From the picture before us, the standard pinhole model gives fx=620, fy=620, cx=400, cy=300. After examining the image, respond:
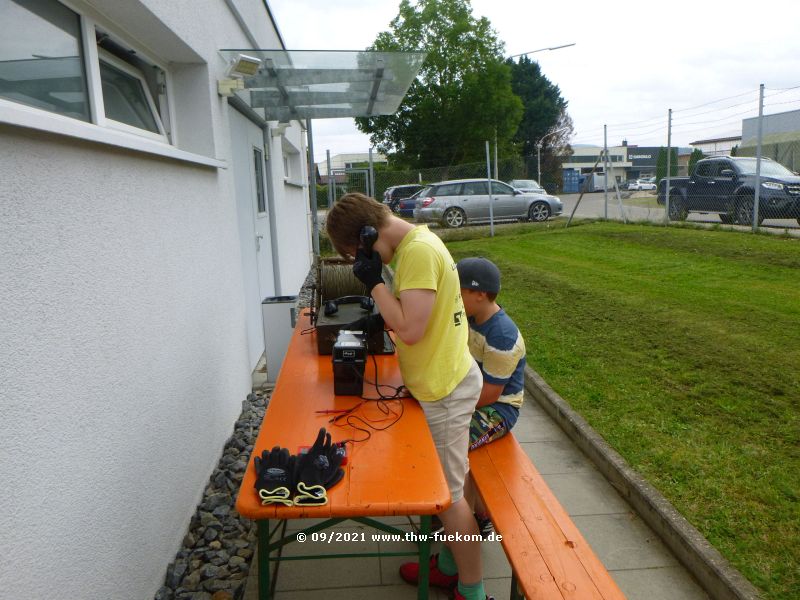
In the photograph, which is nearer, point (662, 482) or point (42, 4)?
point (42, 4)

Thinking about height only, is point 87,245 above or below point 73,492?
above

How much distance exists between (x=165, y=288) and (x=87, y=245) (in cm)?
86

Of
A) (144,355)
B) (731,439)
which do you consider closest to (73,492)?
(144,355)

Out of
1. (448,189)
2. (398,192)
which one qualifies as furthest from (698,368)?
(398,192)

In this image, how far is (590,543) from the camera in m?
3.12

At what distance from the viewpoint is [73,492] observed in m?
1.93

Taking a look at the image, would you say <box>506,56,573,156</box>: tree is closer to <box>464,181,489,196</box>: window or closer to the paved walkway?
<box>464,181,489,196</box>: window

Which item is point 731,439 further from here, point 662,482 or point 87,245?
point 87,245

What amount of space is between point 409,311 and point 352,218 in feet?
1.51

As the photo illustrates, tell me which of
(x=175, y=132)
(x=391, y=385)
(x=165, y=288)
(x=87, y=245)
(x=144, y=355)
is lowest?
(x=391, y=385)

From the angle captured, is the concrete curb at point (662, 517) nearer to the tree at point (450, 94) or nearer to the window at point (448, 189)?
the window at point (448, 189)

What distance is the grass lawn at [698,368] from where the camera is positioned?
314cm

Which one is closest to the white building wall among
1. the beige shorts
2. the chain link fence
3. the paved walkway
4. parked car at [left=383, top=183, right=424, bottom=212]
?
the paved walkway

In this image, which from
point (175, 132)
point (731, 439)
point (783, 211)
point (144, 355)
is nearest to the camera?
point (144, 355)
